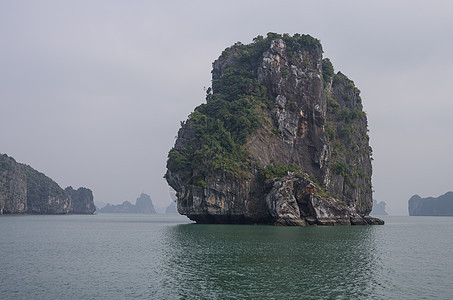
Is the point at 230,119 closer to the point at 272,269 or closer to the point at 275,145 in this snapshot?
the point at 275,145

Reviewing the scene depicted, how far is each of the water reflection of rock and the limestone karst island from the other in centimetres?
3282

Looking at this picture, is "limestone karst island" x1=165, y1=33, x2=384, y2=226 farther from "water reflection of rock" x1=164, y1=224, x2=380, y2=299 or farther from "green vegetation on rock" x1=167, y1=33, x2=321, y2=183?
"water reflection of rock" x1=164, y1=224, x2=380, y2=299

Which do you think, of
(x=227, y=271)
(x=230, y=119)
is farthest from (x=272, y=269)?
(x=230, y=119)

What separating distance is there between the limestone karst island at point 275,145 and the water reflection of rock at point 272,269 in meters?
32.8

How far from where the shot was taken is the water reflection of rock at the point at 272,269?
2408 cm

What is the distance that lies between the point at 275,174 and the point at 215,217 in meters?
16.0

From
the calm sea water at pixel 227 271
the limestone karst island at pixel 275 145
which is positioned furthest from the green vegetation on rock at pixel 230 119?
the calm sea water at pixel 227 271

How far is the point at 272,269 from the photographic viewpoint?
30484 millimetres

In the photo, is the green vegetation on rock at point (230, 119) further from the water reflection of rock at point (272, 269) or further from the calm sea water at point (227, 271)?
the calm sea water at point (227, 271)

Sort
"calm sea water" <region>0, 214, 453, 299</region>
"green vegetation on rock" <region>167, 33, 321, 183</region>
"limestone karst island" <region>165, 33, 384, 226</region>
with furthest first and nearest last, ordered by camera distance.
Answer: "green vegetation on rock" <region>167, 33, 321, 183</region>
"limestone karst island" <region>165, 33, 384, 226</region>
"calm sea water" <region>0, 214, 453, 299</region>

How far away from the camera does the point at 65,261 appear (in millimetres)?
35531

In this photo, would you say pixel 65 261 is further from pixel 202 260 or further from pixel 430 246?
pixel 430 246

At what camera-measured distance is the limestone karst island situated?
81.1 metres

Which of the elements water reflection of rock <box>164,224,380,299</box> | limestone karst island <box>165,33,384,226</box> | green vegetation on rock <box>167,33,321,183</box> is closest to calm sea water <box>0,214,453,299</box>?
water reflection of rock <box>164,224,380,299</box>
